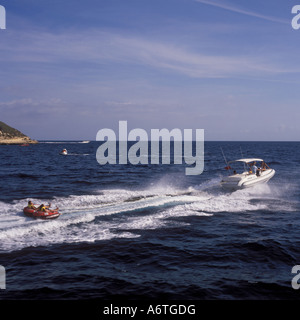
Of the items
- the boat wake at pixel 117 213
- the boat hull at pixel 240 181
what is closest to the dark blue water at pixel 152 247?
the boat wake at pixel 117 213

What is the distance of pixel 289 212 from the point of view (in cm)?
2542

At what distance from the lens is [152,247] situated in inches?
687

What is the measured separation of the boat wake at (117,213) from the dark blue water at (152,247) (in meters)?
0.07

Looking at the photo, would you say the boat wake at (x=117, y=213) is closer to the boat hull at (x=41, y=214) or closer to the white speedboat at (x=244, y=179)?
the boat hull at (x=41, y=214)

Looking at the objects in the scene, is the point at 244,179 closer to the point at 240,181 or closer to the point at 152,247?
the point at 240,181

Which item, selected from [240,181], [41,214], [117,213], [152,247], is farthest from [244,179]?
[41,214]

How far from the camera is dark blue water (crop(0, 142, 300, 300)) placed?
42.0ft

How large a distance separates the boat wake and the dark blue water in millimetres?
73

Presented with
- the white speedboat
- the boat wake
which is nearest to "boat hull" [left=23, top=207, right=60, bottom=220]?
the boat wake

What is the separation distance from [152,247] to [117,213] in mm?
7307

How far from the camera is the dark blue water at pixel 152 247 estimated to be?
504 inches

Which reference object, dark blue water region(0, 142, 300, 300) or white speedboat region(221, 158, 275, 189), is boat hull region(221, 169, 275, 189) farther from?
dark blue water region(0, 142, 300, 300)

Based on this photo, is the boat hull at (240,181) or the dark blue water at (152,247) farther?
the boat hull at (240,181)
